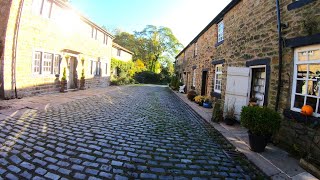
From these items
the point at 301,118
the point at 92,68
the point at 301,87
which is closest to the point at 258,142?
the point at 301,118

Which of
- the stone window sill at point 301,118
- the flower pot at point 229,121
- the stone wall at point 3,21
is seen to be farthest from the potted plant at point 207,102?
the stone wall at point 3,21

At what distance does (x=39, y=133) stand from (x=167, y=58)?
48136mm

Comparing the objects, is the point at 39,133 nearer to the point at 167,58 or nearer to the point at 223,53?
the point at 223,53

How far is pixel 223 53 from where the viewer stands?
1057cm

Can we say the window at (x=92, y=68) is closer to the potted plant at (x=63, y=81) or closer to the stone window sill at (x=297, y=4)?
the potted plant at (x=63, y=81)

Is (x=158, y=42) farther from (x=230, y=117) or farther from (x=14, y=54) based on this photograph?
(x=230, y=117)

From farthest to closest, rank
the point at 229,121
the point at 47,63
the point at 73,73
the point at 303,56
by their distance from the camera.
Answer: the point at 73,73, the point at 47,63, the point at 229,121, the point at 303,56

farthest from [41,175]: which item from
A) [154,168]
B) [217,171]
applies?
[217,171]

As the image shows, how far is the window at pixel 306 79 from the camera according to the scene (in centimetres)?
481

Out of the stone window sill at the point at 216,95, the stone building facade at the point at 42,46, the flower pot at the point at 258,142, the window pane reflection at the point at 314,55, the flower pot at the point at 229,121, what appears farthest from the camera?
the stone window sill at the point at 216,95

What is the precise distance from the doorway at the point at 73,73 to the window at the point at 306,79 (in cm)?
1530

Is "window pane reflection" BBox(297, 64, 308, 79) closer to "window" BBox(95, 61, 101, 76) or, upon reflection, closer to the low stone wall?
the low stone wall

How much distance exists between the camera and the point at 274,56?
6180 mm

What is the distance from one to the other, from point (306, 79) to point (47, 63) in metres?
13.3
